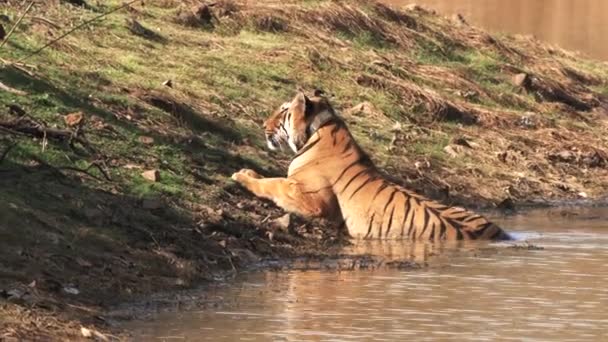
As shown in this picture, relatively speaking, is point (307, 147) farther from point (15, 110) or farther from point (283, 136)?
point (15, 110)

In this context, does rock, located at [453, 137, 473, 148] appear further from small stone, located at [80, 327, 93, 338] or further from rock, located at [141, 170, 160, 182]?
small stone, located at [80, 327, 93, 338]

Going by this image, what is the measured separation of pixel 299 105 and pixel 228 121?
1614 millimetres

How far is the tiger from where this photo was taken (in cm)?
1218

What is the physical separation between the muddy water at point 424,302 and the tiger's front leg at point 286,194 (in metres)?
0.63

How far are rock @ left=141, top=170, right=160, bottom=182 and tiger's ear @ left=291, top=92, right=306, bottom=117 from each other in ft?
5.17


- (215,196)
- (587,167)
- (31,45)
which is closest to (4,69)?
(31,45)

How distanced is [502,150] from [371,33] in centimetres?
347

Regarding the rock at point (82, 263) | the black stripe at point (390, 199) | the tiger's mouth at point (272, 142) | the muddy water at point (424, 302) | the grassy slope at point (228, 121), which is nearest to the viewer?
the muddy water at point (424, 302)

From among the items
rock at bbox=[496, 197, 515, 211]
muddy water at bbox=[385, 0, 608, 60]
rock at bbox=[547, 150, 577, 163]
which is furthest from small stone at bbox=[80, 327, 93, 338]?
muddy water at bbox=[385, 0, 608, 60]

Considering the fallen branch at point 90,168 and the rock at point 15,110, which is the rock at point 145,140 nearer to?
the rock at point 15,110

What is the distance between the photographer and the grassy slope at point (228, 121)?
9.68 metres

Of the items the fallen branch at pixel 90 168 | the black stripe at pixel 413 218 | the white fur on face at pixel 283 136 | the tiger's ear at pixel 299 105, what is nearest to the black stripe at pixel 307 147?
the white fur on face at pixel 283 136

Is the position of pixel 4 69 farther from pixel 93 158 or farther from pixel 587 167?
pixel 587 167

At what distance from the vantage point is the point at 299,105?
1267cm
